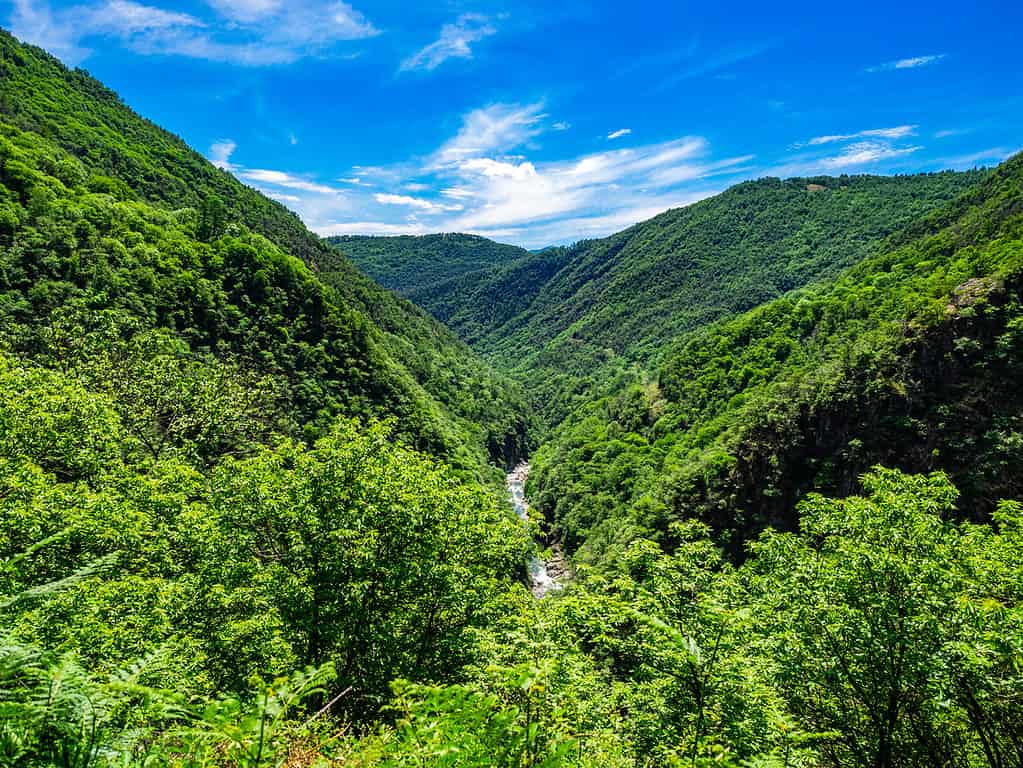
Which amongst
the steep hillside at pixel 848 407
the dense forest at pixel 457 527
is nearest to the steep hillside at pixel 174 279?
the dense forest at pixel 457 527

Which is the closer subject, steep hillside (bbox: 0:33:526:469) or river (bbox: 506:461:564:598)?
steep hillside (bbox: 0:33:526:469)

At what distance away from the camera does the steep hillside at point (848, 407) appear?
Answer: 42000 millimetres

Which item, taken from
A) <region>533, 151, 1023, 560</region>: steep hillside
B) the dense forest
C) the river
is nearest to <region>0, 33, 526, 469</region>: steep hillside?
the dense forest

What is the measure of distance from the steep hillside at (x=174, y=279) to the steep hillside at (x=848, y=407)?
97.9 ft

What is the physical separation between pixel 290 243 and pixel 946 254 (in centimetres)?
13669

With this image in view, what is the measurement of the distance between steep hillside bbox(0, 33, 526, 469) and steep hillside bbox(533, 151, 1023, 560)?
97.9 ft

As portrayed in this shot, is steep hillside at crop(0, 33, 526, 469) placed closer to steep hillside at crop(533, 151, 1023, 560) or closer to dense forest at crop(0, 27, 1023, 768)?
dense forest at crop(0, 27, 1023, 768)

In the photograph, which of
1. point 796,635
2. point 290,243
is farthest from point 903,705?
point 290,243

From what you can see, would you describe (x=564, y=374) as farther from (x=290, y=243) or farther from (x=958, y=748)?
(x=958, y=748)

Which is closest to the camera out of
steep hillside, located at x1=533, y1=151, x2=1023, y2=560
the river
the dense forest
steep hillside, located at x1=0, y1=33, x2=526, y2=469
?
the dense forest

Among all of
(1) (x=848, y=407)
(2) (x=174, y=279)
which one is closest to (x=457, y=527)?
(1) (x=848, y=407)

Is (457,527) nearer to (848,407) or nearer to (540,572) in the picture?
(848,407)

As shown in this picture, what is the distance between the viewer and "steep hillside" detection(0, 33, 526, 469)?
51.7 m

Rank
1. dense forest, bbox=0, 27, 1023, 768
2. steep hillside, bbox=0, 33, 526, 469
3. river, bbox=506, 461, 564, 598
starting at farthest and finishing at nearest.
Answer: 1. river, bbox=506, 461, 564, 598
2. steep hillside, bbox=0, 33, 526, 469
3. dense forest, bbox=0, 27, 1023, 768
